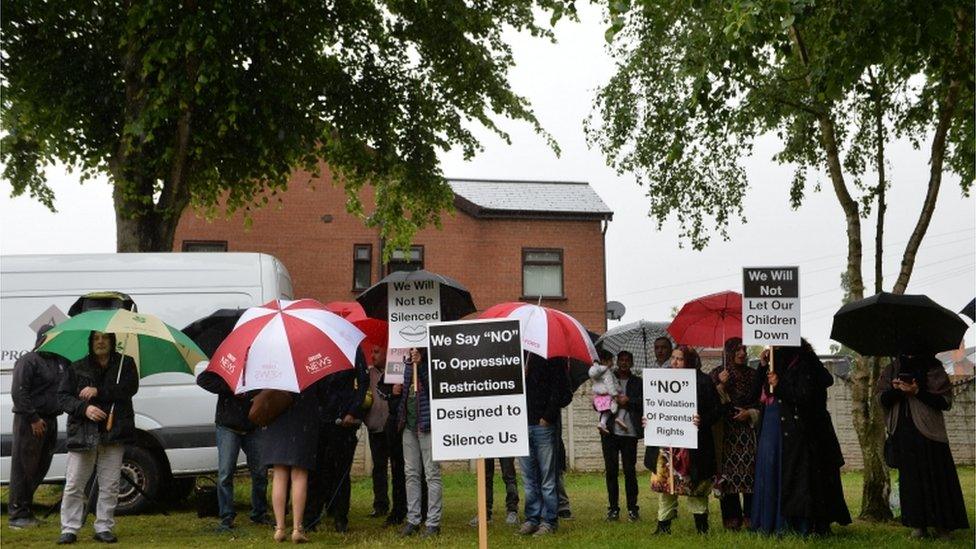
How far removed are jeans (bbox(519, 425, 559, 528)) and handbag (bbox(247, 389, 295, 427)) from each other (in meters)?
2.47

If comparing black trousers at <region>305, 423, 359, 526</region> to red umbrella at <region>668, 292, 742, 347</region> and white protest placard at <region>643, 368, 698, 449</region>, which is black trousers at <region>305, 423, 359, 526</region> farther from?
red umbrella at <region>668, 292, 742, 347</region>

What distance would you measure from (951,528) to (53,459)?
9.81 metres

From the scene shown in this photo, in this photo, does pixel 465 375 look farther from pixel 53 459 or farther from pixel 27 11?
pixel 27 11

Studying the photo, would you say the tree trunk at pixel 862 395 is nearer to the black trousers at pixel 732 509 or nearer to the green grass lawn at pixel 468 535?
the green grass lawn at pixel 468 535

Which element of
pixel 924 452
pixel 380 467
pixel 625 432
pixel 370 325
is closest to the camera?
pixel 924 452

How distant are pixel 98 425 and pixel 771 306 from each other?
6.43 meters

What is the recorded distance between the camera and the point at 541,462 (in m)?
11.4

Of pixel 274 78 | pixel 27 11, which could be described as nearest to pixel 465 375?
pixel 274 78

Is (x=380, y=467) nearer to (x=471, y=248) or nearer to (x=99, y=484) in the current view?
(x=99, y=484)

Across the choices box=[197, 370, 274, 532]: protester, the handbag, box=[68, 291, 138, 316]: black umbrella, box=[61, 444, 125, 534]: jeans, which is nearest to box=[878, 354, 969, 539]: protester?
the handbag

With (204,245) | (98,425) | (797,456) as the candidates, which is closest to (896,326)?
(797,456)

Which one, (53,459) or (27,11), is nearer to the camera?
(53,459)

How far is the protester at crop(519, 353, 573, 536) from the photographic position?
11.3 m

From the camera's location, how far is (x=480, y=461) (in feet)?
27.4
